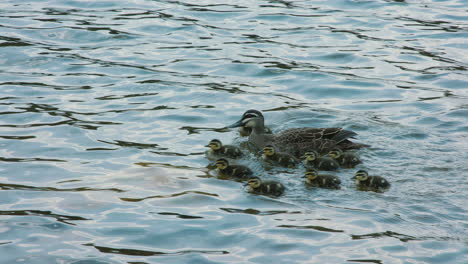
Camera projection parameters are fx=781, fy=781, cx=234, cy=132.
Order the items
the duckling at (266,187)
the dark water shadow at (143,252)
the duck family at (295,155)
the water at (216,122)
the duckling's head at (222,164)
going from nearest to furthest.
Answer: the dark water shadow at (143,252) → the water at (216,122) → the duckling at (266,187) → the duck family at (295,155) → the duckling's head at (222,164)

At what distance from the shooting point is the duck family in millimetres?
8633

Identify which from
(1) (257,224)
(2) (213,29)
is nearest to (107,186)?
(1) (257,224)

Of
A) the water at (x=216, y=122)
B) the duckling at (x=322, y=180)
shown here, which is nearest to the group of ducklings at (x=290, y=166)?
the duckling at (x=322, y=180)

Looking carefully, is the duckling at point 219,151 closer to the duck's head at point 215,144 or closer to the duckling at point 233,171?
the duck's head at point 215,144

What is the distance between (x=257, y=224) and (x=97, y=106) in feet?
15.8

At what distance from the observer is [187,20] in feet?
56.1

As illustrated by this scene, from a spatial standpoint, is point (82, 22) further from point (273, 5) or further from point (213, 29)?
point (273, 5)

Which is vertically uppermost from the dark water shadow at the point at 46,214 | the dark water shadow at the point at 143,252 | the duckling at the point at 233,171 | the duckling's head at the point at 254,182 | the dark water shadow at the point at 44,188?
the duckling's head at the point at 254,182

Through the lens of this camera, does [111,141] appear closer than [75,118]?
Yes

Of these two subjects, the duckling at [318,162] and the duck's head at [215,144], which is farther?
the duck's head at [215,144]

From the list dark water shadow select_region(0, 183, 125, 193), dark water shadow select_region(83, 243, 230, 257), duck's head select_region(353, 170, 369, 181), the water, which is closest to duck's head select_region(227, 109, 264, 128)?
the water

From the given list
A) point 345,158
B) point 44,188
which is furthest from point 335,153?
point 44,188

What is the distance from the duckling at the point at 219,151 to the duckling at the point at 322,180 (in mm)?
1406

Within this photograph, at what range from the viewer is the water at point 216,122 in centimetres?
752
